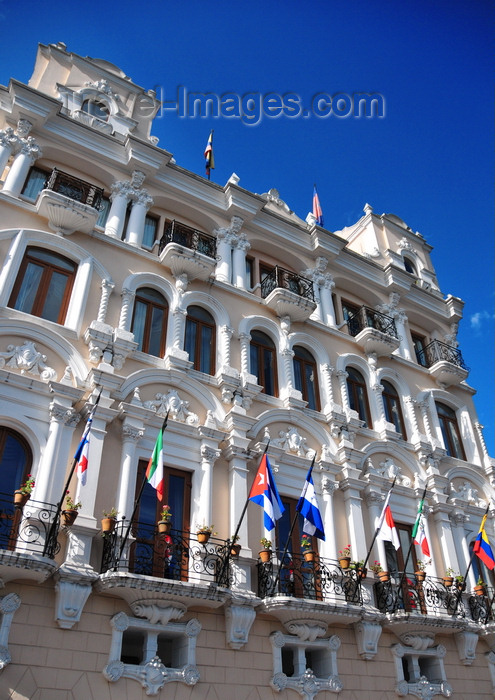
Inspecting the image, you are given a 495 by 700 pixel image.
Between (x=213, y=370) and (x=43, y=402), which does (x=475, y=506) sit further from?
(x=43, y=402)

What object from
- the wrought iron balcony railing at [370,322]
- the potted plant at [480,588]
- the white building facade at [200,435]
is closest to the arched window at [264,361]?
the white building facade at [200,435]

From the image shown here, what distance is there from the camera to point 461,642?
14.9 meters

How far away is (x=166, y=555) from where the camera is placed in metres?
11.4

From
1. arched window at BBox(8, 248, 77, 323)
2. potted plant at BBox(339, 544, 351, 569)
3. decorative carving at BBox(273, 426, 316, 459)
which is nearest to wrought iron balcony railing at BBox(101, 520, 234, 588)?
potted plant at BBox(339, 544, 351, 569)

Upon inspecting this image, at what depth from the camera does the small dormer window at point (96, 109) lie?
1892cm

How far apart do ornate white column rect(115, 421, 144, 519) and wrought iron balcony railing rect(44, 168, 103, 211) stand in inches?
264

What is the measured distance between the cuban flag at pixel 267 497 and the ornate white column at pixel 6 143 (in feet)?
35.5

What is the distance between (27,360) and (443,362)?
1469cm

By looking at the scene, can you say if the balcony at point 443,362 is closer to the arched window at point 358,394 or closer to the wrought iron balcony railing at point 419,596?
the arched window at point 358,394

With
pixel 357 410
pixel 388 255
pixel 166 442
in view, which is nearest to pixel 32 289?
pixel 166 442

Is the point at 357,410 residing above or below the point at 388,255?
below

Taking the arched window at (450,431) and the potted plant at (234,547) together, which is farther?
the arched window at (450,431)

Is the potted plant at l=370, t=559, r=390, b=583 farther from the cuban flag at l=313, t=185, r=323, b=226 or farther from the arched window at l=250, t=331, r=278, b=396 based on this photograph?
the cuban flag at l=313, t=185, r=323, b=226

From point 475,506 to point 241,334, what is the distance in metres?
9.37
